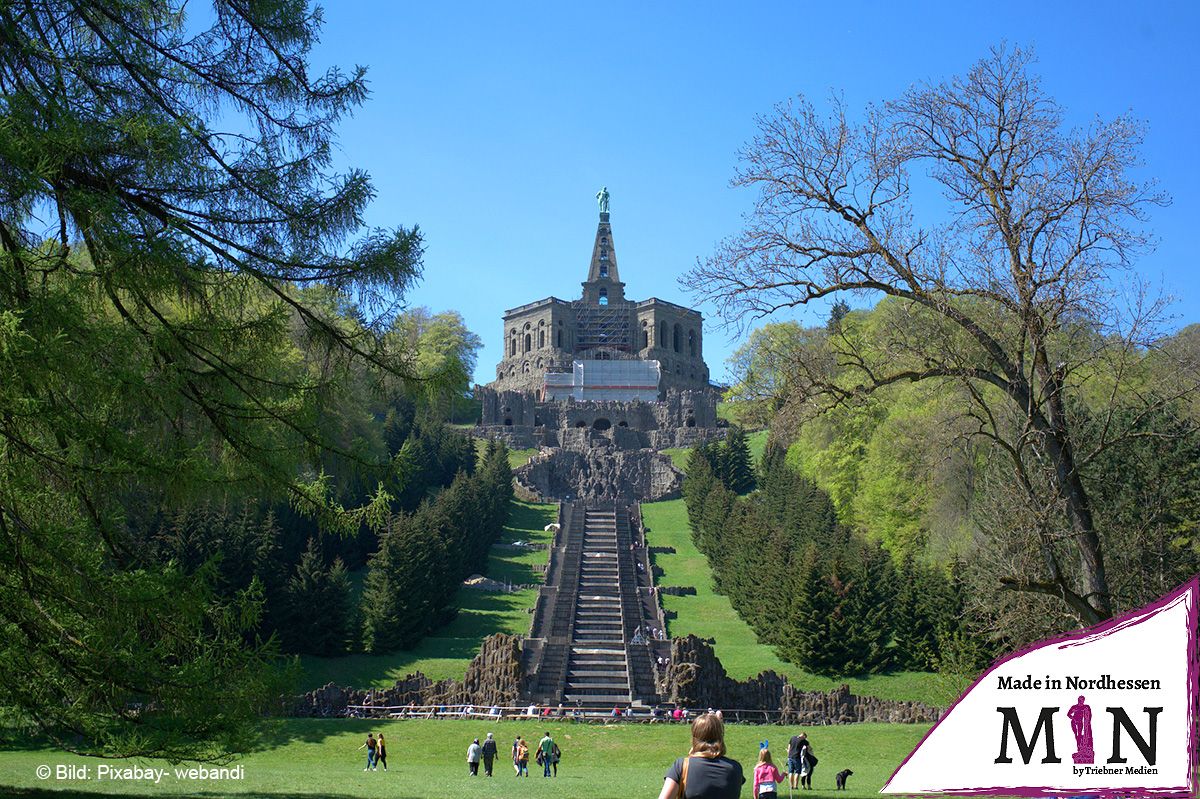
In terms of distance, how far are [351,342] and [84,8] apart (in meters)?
3.76

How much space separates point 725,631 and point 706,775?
125 feet

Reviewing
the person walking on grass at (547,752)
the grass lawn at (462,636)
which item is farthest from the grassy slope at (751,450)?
the person walking on grass at (547,752)

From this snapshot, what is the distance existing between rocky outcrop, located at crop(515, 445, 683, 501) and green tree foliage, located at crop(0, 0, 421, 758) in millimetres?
63332

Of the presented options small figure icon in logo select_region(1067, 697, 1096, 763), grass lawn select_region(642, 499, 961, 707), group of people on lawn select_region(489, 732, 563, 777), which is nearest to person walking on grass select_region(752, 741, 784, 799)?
small figure icon in logo select_region(1067, 697, 1096, 763)

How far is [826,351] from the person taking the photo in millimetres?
11953

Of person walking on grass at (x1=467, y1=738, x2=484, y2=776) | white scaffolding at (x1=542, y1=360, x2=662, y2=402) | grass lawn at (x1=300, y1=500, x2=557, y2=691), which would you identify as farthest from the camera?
white scaffolding at (x1=542, y1=360, x2=662, y2=402)

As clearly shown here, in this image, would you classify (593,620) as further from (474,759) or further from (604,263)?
(604,263)

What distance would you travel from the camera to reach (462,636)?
41.3m

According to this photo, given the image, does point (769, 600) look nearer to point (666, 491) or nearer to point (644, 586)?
point (644, 586)

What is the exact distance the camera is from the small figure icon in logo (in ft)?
20.0

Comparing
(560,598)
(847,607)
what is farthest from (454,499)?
(847,607)

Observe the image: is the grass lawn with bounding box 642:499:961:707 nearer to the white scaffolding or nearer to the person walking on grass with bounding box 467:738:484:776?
the person walking on grass with bounding box 467:738:484:776

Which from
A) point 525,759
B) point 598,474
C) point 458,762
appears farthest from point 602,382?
point 525,759

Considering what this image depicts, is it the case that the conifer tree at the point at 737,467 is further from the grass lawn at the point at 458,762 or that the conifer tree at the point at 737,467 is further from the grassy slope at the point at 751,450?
the grass lawn at the point at 458,762
